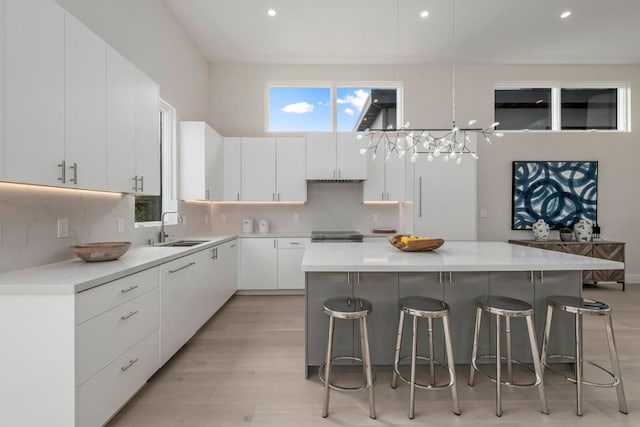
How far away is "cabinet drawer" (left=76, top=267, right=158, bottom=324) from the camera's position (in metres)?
1.51

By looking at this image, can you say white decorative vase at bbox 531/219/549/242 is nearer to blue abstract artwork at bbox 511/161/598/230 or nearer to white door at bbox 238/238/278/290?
blue abstract artwork at bbox 511/161/598/230

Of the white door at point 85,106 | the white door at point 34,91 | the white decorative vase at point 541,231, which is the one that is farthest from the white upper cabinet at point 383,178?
the white door at point 34,91

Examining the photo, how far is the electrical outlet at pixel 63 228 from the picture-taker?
2097 mm

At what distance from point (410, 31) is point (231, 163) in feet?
9.80

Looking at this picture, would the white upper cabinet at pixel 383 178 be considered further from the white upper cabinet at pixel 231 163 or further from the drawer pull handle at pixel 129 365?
the drawer pull handle at pixel 129 365

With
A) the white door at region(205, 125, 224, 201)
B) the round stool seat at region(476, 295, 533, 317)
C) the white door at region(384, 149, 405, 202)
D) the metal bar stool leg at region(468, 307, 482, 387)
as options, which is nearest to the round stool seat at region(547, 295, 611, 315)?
the round stool seat at region(476, 295, 533, 317)

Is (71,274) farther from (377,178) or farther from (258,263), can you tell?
(377,178)

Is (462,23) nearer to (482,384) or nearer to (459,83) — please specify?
(459,83)

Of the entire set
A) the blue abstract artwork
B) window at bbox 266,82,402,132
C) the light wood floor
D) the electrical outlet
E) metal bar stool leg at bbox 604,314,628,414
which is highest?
window at bbox 266,82,402,132

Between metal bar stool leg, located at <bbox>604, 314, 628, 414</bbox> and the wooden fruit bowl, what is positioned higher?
the wooden fruit bowl

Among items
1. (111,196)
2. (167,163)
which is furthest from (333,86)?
(111,196)

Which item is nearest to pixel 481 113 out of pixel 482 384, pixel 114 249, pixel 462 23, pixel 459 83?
pixel 459 83

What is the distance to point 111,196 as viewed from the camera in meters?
2.64

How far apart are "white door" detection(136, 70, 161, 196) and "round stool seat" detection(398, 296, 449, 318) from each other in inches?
86.8
